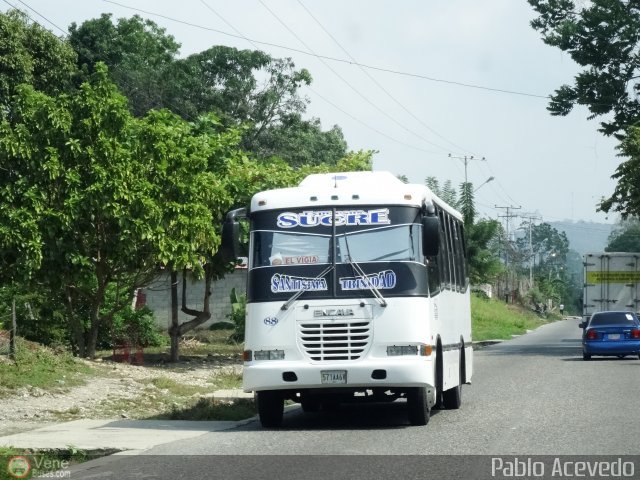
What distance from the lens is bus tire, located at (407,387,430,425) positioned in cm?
1537

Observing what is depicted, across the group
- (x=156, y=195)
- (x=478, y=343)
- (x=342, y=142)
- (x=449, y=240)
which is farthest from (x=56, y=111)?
(x=342, y=142)

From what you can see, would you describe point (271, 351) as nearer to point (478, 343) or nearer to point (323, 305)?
point (323, 305)

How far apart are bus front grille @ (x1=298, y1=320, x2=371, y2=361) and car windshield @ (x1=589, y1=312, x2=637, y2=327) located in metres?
21.1

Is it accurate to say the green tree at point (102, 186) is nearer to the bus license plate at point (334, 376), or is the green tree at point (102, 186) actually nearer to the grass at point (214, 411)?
the grass at point (214, 411)

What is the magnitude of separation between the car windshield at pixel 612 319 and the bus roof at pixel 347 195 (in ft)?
65.7

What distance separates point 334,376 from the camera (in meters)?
15.1

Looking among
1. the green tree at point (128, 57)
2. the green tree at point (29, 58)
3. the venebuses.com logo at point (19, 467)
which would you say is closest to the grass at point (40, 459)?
the venebuses.com logo at point (19, 467)

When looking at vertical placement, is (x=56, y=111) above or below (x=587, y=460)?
above

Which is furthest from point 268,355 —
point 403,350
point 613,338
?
point 613,338

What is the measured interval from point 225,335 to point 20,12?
507 inches

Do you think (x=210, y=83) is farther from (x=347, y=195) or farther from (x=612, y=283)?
(x=347, y=195)

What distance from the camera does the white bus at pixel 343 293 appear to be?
1513 centimetres

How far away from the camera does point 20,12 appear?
132ft

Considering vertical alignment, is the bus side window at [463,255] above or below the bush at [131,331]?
above
